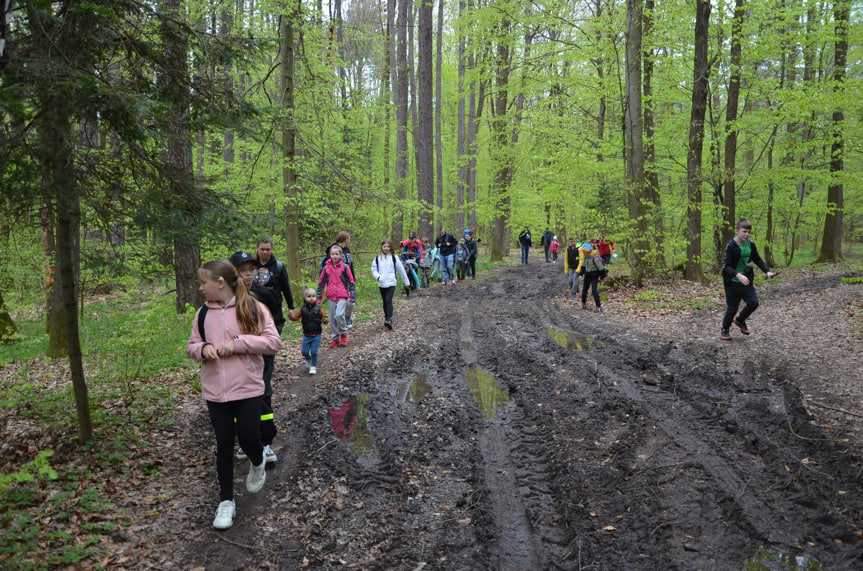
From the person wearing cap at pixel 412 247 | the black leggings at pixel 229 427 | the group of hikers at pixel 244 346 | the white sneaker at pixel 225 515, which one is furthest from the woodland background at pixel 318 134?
the white sneaker at pixel 225 515

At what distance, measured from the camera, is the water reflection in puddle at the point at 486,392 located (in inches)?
249

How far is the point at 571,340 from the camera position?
9852mm

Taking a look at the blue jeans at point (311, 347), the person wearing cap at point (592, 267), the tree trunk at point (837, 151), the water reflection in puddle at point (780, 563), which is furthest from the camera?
the tree trunk at point (837, 151)

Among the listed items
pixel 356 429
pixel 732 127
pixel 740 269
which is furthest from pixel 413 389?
pixel 732 127

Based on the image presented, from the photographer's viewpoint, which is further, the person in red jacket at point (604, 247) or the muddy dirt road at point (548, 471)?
the person in red jacket at point (604, 247)

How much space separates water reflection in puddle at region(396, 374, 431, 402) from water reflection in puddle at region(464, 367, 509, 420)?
642 millimetres

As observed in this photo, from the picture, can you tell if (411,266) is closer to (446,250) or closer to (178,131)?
(446,250)

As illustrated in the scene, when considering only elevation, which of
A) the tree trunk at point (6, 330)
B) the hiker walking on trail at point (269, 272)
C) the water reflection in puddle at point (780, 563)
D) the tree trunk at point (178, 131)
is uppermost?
the tree trunk at point (178, 131)

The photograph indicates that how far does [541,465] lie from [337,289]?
18.8 ft

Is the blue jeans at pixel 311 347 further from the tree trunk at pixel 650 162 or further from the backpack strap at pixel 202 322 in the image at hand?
the tree trunk at pixel 650 162

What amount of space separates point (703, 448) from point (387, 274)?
289 inches

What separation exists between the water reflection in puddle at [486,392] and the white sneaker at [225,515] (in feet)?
10.1

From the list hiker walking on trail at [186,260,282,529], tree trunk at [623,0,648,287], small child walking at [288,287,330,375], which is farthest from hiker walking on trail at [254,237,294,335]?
tree trunk at [623,0,648,287]

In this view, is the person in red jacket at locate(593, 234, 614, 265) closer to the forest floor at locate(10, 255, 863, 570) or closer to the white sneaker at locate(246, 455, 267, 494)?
the forest floor at locate(10, 255, 863, 570)
